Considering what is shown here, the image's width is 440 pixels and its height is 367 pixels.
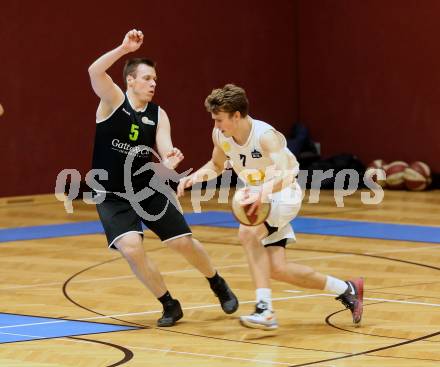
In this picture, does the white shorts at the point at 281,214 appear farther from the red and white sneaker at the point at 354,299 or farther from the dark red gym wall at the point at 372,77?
the dark red gym wall at the point at 372,77

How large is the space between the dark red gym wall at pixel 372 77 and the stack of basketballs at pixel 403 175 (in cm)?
55

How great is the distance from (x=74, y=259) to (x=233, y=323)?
12.4 ft

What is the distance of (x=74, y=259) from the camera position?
39.4 ft

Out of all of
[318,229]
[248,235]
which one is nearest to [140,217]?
[248,235]

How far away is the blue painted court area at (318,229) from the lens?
13.3 metres

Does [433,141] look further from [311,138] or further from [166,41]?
[166,41]

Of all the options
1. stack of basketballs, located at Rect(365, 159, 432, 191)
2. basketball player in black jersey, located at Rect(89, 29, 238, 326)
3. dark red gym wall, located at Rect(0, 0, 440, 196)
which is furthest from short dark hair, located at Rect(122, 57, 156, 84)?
stack of basketballs, located at Rect(365, 159, 432, 191)

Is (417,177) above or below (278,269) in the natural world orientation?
below

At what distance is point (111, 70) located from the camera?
17.7 metres

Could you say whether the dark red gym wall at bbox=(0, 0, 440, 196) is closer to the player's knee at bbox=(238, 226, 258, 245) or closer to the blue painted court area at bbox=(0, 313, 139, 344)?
the blue painted court area at bbox=(0, 313, 139, 344)

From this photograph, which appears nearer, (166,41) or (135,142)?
(135,142)

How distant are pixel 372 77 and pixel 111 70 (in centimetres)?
477

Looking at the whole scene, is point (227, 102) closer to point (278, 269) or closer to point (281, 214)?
point (281, 214)

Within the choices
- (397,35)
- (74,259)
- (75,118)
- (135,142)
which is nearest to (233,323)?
(135,142)
